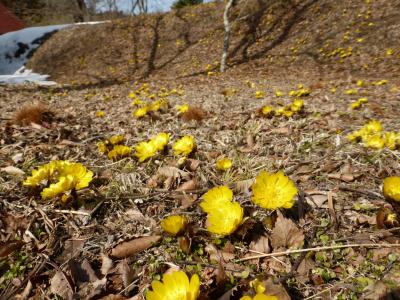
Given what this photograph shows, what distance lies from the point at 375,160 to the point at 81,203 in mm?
1802

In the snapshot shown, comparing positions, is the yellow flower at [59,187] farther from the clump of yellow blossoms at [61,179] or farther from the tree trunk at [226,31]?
the tree trunk at [226,31]

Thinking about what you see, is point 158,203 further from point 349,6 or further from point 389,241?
point 349,6

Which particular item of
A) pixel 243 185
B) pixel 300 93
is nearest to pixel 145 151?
pixel 243 185

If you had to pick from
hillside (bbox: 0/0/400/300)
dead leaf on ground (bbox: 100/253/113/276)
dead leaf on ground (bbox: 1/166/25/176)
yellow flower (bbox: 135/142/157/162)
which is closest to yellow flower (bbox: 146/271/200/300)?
hillside (bbox: 0/0/400/300)

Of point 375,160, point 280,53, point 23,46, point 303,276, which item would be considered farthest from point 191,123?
point 23,46

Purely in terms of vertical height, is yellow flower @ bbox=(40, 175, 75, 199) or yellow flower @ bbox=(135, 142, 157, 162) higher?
yellow flower @ bbox=(40, 175, 75, 199)

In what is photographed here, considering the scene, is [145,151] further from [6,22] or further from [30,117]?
[6,22]

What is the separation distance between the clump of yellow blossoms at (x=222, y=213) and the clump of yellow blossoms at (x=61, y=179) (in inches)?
27.1

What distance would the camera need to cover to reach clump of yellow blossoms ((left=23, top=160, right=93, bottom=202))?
1.51 meters

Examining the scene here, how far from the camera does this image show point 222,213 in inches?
51.6

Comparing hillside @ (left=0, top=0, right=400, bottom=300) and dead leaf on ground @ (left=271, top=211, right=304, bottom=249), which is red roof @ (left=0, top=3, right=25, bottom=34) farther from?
dead leaf on ground @ (left=271, top=211, right=304, bottom=249)

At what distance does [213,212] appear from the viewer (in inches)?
52.7

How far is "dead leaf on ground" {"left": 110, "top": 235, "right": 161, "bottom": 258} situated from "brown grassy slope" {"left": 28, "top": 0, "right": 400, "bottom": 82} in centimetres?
753

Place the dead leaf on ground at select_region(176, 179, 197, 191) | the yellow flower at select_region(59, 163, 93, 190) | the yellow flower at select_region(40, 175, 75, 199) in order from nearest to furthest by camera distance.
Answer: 1. the yellow flower at select_region(40, 175, 75, 199)
2. the yellow flower at select_region(59, 163, 93, 190)
3. the dead leaf on ground at select_region(176, 179, 197, 191)
